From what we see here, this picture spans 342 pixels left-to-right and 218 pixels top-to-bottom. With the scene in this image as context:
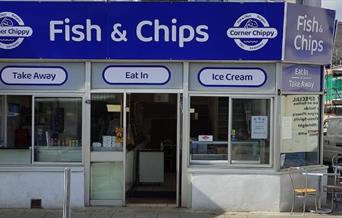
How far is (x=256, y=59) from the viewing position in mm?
9891

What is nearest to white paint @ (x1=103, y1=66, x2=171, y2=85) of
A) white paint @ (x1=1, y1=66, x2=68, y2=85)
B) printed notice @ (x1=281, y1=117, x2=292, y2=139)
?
white paint @ (x1=1, y1=66, x2=68, y2=85)

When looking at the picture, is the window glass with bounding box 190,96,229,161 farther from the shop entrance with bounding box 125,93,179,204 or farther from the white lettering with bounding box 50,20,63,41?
the white lettering with bounding box 50,20,63,41

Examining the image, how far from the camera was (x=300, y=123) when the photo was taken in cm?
1060

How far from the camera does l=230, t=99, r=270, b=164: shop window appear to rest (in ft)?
33.3

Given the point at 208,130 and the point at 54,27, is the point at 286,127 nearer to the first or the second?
the point at 208,130

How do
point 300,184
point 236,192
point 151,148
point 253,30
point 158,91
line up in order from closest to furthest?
point 253,30 < point 236,192 < point 158,91 < point 300,184 < point 151,148

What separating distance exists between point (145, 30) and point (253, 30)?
197cm

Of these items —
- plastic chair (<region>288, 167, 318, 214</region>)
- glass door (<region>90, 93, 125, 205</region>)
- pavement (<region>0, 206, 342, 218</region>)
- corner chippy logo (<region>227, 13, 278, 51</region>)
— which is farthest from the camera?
glass door (<region>90, 93, 125, 205</region>)

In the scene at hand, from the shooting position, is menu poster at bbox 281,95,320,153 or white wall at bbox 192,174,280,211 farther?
menu poster at bbox 281,95,320,153

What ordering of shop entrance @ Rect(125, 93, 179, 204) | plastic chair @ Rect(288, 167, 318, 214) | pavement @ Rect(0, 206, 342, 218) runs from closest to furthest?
pavement @ Rect(0, 206, 342, 218) → plastic chair @ Rect(288, 167, 318, 214) → shop entrance @ Rect(125, 93, 179, 204)

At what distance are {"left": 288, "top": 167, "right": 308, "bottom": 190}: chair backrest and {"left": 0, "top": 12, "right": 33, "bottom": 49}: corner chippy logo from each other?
553 cm

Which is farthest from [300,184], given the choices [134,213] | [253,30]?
[134,213]

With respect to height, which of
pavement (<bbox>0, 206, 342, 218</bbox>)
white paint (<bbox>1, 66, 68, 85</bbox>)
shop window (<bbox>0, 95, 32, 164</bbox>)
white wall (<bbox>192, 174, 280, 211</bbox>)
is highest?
white paint (<bbox>1, 66, 68, 85</bbox>)

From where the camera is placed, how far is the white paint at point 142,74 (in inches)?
397
